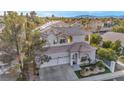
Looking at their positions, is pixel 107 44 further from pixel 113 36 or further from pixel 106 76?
pixel 106 76

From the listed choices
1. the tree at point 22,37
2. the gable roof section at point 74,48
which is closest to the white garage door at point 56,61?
the gable roof section at point 74,48

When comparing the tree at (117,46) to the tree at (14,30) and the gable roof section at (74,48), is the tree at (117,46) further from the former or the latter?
the tree at (14,30)


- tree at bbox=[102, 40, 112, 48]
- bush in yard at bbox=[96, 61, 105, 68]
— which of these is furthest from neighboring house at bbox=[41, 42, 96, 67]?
tree at bbox=[102, 40, 112, 48]

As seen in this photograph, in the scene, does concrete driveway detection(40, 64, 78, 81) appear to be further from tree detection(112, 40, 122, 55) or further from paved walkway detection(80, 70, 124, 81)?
tree detection(112, 40, 122, 55)

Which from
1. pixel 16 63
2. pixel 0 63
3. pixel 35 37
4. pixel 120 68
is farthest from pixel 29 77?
pixel 120 68

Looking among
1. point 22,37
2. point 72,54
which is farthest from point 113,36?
point 22,37
